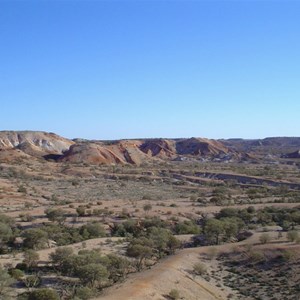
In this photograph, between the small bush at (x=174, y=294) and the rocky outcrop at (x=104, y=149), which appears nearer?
the small bush at (x=174, y=294)

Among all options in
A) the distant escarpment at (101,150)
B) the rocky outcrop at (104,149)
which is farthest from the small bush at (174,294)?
the rocky outcrop at (104,149)

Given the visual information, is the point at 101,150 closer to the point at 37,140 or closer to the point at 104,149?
the point at 104,149

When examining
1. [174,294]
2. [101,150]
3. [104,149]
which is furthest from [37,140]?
[174,294]

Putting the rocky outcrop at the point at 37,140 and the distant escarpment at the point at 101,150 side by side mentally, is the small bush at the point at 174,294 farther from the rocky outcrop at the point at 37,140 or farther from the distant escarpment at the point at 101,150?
the rocky outcrop at the point at 37,140

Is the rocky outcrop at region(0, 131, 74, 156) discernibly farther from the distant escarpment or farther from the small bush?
the small bush

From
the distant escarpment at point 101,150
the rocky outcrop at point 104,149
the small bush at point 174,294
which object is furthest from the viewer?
the rocky outcrop at point 104,149

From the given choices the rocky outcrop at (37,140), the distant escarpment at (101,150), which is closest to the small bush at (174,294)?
the distant escarpment at (101,150)

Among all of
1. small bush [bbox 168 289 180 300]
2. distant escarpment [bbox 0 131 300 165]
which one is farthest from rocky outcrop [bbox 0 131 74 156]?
small bush [bbox 168 289 180 300]

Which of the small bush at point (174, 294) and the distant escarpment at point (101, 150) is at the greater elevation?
the distant escarpment at point (101, 150)

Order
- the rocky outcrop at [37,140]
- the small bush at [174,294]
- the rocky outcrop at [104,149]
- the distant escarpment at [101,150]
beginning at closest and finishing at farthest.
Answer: the small bush at [174,294], the distant escarpment at [101,150], the rocky outcrop at [104,149], the rocky outcrop at [37,140]

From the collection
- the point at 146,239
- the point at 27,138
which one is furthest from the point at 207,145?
the point at 146,239

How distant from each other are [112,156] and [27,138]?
28521 millimetres

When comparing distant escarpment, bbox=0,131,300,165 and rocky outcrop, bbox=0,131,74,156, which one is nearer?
distant escarpment, bbox=0,131,300,165

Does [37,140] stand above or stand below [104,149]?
above
